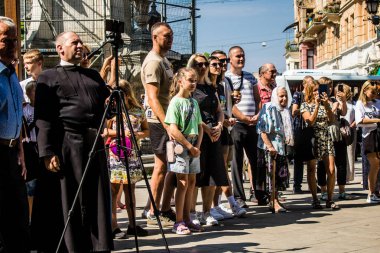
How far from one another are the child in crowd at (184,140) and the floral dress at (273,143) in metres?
1.98

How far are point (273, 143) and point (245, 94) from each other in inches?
37.8

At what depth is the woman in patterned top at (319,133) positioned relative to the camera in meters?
10.2

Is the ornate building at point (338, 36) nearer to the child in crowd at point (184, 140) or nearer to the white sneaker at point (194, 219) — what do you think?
the white sneaker at point (194, 219)

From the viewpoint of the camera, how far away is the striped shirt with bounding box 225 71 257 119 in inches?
413

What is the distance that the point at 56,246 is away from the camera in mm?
5949

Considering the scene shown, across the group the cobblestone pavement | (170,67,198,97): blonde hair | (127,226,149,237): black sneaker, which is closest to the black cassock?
the cobblestone pavement

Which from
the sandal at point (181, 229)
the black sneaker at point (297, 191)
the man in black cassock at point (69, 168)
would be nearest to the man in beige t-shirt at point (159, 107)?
the sandal at point (181, 229)

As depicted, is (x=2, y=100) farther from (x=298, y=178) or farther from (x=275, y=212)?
(x=298, y=178)

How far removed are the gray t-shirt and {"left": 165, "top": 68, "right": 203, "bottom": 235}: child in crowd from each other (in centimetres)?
30

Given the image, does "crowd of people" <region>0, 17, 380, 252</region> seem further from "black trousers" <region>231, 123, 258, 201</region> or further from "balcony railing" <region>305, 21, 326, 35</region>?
"balcony railing" <region>305, 21, 326, 35</region>

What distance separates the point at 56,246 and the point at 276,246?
2.28m

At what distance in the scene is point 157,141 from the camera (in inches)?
336

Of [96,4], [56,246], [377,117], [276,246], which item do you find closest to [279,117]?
[377,117]

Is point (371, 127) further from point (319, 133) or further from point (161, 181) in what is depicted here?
point (161, 181)
